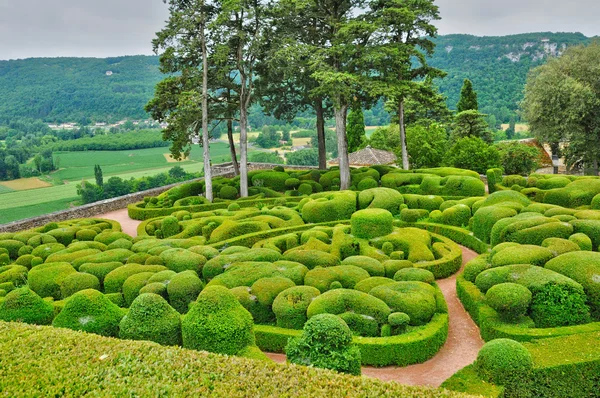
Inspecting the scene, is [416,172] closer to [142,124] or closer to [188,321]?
[188,321]

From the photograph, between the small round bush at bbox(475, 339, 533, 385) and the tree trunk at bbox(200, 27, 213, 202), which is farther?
the tree trunk at bbox(200, 27, 213, 202)

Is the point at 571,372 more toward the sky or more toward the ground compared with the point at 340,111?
more toward the ground

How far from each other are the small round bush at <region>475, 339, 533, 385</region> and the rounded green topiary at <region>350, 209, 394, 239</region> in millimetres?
8781

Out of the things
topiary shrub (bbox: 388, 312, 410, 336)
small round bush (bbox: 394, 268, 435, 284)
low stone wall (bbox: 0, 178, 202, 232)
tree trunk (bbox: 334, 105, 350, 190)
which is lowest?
topiary shrub (bbox: 388, 312, 410, 336)

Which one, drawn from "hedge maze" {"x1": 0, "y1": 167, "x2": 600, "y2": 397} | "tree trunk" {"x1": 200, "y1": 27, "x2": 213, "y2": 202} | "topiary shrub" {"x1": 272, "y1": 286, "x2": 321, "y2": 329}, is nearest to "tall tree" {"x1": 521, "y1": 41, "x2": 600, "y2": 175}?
"hedge maze" {"x1": 0, "y1": 167, "x2": 600, "y2": 397}

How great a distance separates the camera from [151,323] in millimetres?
10430

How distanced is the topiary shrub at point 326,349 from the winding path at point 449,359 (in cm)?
237

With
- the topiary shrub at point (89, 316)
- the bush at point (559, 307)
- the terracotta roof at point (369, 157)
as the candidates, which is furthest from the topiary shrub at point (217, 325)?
the terracotta roof at point (369, 157)

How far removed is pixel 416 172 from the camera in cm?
2822

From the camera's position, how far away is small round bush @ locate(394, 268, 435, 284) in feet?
46.2

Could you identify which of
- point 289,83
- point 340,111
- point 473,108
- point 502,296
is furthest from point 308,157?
point 502,296

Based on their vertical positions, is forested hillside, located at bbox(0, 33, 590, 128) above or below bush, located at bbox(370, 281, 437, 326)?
above

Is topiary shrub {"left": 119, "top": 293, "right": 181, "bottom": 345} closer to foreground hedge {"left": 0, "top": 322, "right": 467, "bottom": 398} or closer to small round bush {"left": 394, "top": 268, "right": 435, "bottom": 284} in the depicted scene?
foreground hedge {"left": 0, "top": 322, "right": 467, "bottom": 398}

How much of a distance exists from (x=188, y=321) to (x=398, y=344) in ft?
15.8
